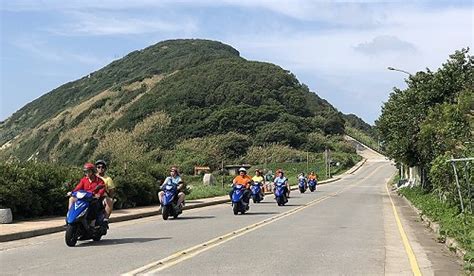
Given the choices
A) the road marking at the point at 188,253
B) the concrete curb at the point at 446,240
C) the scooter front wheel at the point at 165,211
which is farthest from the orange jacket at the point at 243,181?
the concrete curb at the point at 446,240

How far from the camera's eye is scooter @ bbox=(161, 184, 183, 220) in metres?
21.6

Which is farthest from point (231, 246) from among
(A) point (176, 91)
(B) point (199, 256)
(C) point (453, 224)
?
(A) point (176, 91)

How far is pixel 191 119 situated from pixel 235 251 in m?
123

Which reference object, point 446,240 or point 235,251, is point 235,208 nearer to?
point 446,240

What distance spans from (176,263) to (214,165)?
342ft

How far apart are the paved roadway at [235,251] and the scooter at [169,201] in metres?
1.41

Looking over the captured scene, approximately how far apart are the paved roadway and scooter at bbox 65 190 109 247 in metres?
0.22

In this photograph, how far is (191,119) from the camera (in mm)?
135875

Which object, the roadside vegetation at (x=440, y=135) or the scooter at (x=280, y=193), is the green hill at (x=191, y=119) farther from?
the scooter at (x=280, y=193)

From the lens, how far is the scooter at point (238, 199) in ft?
81.4

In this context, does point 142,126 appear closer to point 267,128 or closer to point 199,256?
point 267,128

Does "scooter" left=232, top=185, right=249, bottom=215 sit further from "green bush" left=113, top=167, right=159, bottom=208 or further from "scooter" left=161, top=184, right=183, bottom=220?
"green bush" left=113, top=167, right=159, bottom=208

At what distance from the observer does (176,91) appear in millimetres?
148000

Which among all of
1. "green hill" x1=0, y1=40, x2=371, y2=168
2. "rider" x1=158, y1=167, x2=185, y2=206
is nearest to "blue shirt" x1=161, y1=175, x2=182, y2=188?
"rider" x1=158, y1=167, x2=185, y2=206
